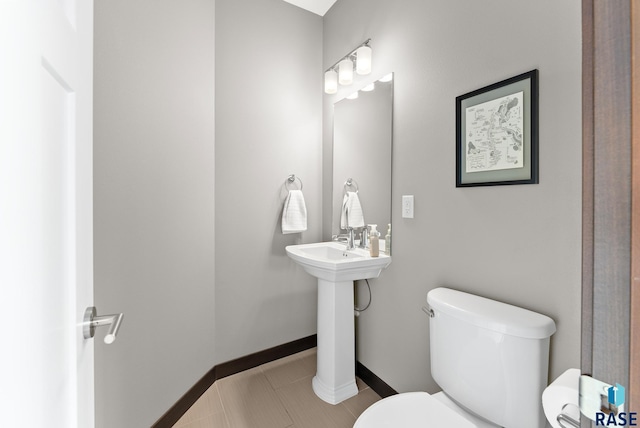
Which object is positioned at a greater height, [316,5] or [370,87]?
[316,5]

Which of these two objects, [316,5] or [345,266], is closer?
[345,266]

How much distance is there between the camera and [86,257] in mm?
621

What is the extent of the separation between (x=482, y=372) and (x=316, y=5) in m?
2.59

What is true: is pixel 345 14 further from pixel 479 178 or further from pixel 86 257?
pixel 86 257

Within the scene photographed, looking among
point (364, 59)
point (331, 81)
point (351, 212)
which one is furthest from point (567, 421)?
point (331, 81)

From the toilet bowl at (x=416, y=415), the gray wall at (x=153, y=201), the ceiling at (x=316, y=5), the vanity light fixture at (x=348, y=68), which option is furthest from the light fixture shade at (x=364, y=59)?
the toilet bowl at (x=416, y=415)

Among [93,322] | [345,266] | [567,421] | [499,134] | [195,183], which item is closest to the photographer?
[567,421]

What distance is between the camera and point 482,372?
1.03 meters

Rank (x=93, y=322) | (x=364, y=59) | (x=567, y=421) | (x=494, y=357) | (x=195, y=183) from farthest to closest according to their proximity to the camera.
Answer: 1. (x=364, y=59)
2. (x=195, y=183)
3. (x=494, y=357)
4. (x=93, y=322)
5. (x=567, y=421)

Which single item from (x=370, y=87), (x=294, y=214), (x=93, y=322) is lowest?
(x=93, y=322)

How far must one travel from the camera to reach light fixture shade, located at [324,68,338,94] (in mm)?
2158

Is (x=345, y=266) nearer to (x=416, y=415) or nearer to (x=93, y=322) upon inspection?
(x=416, y=415)

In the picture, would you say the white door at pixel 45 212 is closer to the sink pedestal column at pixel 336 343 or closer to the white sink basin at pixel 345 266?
the white sink basin at pixel 345 266

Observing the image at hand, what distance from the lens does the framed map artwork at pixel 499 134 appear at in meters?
1.05
